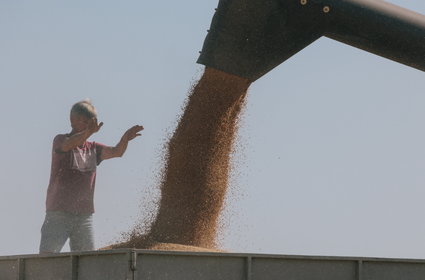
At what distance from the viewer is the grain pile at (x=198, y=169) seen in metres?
6.31

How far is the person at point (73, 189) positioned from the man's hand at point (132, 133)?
347 mm

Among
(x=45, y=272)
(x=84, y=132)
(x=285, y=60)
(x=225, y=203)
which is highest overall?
(x=285, y=60)

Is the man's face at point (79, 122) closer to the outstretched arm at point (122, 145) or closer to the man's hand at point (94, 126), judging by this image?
the man's hand at point (94, 126)

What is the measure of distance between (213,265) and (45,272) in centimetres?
109

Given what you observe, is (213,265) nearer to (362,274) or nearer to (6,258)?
(362,274)

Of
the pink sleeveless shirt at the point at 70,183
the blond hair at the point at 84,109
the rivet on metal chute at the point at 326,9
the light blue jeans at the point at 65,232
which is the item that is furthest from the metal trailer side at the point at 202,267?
the blond hair at the point at 84,109

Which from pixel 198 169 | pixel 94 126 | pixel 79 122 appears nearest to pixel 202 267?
pixel 198 169

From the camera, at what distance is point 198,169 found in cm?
636

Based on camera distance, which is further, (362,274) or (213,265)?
(362,274)

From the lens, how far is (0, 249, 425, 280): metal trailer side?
13.5 feet

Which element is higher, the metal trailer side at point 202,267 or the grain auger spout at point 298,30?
the grain auger spout at point 298,30

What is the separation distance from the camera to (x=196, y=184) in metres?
6.36

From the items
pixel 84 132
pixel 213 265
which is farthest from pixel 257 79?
pixel 213 265

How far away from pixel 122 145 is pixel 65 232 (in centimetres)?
91
